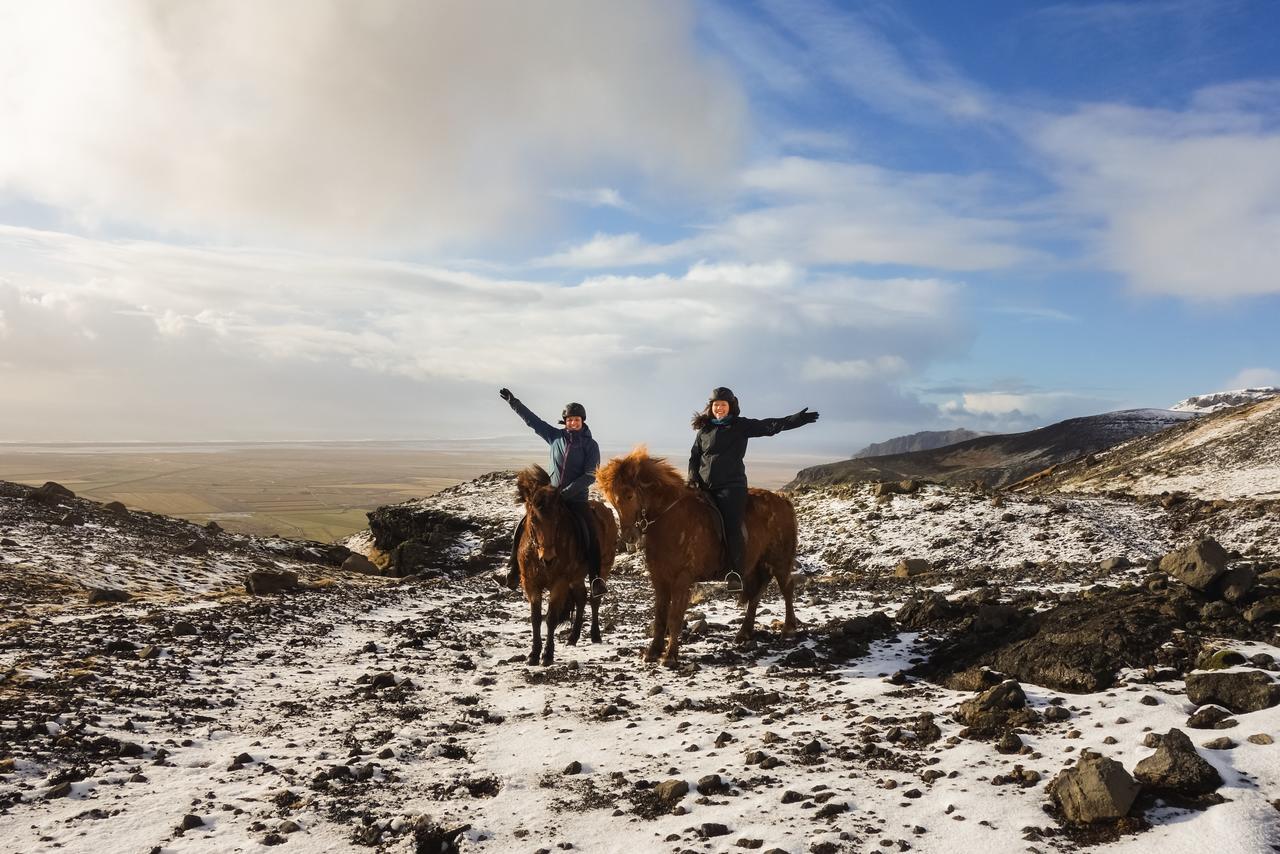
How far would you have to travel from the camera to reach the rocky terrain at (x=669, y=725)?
4535 millimetres

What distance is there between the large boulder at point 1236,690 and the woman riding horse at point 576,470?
7.03 m

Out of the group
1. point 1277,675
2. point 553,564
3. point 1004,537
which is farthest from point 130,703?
point 1004,537

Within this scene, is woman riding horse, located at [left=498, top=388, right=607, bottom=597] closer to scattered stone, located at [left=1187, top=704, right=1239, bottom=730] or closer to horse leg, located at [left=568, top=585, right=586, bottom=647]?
horse leg, located at [left=568, top=585, right=586, bottom=647]

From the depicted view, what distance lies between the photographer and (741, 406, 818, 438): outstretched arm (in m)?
9.55

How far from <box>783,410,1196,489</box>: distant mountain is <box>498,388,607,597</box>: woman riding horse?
1431 inches

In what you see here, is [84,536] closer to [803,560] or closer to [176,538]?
[176,538]

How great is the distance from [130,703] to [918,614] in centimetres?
986

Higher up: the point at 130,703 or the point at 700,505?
the point at 700,505

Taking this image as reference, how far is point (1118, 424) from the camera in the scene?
170ft

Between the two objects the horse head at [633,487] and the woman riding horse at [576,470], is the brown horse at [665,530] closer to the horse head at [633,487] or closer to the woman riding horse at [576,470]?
the horse head at [633,487]

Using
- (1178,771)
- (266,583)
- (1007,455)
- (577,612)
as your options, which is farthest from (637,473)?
(1007,455)

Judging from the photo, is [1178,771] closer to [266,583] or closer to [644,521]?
[644,521]

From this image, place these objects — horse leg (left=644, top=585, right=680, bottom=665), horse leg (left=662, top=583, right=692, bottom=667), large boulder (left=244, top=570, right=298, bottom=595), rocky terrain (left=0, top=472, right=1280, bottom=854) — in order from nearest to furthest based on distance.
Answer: rocky terrain (left=0, top=472, right=1280, bottom=854), horse leg (left=662, top=583, right=692, bottom=667), horse leg (left=644, top=585, right=680, bottom=665), large boulder (left=244, top=570, right=298, bottom=595)

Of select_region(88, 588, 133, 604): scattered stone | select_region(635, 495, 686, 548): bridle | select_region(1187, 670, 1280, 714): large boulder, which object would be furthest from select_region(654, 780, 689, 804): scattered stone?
select_region(88, 588, 133, 604): scattered stone
